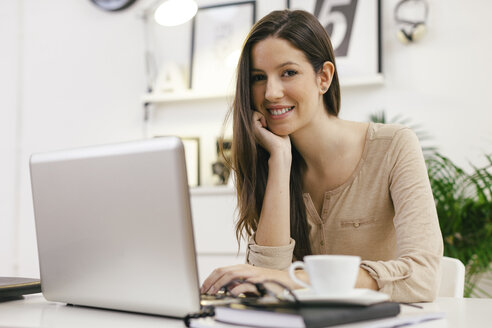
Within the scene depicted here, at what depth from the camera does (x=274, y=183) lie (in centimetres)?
141

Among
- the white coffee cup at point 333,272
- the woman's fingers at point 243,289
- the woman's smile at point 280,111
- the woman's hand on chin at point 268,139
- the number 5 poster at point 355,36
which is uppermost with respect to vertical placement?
the number 5 poster at point 355,36

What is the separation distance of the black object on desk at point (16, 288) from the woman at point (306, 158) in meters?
0.51

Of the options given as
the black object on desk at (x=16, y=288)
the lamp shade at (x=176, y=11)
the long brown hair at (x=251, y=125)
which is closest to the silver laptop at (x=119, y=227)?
the black object on desk at (x=16, y=288)

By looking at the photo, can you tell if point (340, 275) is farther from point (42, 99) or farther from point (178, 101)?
point (42, 99)

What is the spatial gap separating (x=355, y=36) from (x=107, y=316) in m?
2.24

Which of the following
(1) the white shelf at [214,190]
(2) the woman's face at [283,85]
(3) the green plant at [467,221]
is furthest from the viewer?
(1) the white shelf at [214,190]

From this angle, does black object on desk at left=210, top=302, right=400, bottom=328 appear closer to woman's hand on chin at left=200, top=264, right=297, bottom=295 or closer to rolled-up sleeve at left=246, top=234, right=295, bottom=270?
woman's hand on chin at left=200, top=264, right=297, bottom=295

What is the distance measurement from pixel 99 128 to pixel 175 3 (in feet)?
3.32

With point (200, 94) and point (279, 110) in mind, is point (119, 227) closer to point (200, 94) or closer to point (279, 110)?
point (279, 110)

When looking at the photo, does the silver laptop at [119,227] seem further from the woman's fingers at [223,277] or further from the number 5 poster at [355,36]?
the number 5 poster at [355,36]

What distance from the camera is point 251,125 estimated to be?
58.7 inches

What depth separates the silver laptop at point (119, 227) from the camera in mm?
761

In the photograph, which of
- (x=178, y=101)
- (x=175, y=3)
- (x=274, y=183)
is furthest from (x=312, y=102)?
(x=178, y=101)

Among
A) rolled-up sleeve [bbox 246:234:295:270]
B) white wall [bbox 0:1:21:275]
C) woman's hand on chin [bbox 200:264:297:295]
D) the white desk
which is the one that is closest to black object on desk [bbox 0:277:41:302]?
the white desk
